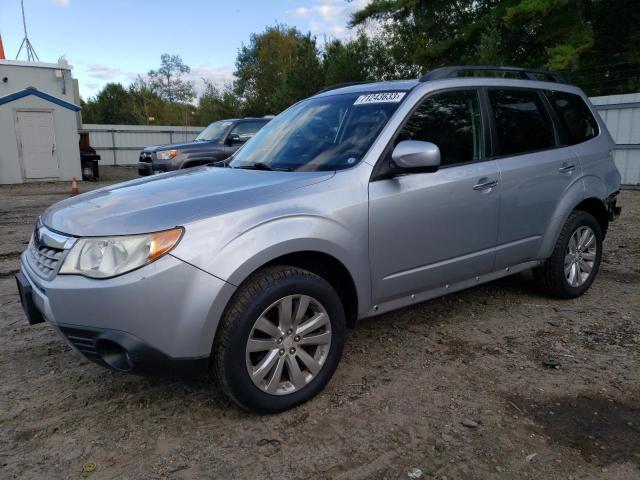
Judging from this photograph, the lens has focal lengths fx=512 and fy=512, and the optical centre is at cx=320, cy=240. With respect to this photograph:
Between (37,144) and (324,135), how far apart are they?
55.1ft

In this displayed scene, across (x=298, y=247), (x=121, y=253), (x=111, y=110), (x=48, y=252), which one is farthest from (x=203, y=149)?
(x=111, y=110)

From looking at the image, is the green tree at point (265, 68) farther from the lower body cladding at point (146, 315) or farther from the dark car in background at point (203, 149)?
the lower body cladding at point (146, 315)

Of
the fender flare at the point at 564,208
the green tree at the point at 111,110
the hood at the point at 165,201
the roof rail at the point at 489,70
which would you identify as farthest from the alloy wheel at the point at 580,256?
the green tree at the point at 111,110

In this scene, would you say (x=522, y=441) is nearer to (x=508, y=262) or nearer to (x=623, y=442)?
(x=623, y=442)

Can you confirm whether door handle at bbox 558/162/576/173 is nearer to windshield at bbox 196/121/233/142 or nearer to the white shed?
windshield at bbox 196/121/233/142

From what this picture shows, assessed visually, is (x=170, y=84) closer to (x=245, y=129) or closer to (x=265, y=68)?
(x=265, y=68)

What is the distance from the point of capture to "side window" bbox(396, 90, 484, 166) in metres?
3.39

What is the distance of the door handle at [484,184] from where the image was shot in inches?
140

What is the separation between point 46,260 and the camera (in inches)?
105

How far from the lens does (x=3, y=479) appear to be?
2.30 meters

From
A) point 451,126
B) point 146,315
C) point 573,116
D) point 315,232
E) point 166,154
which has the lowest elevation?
point 146,315

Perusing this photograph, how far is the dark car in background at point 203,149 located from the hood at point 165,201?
296 inches

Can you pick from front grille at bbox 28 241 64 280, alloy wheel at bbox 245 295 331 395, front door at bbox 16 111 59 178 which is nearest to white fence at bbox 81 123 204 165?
front door at bbox 16 111 59 178

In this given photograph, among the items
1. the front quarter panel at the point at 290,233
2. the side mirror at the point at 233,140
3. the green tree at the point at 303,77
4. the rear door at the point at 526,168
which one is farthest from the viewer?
the green tree at the point at 303,77
